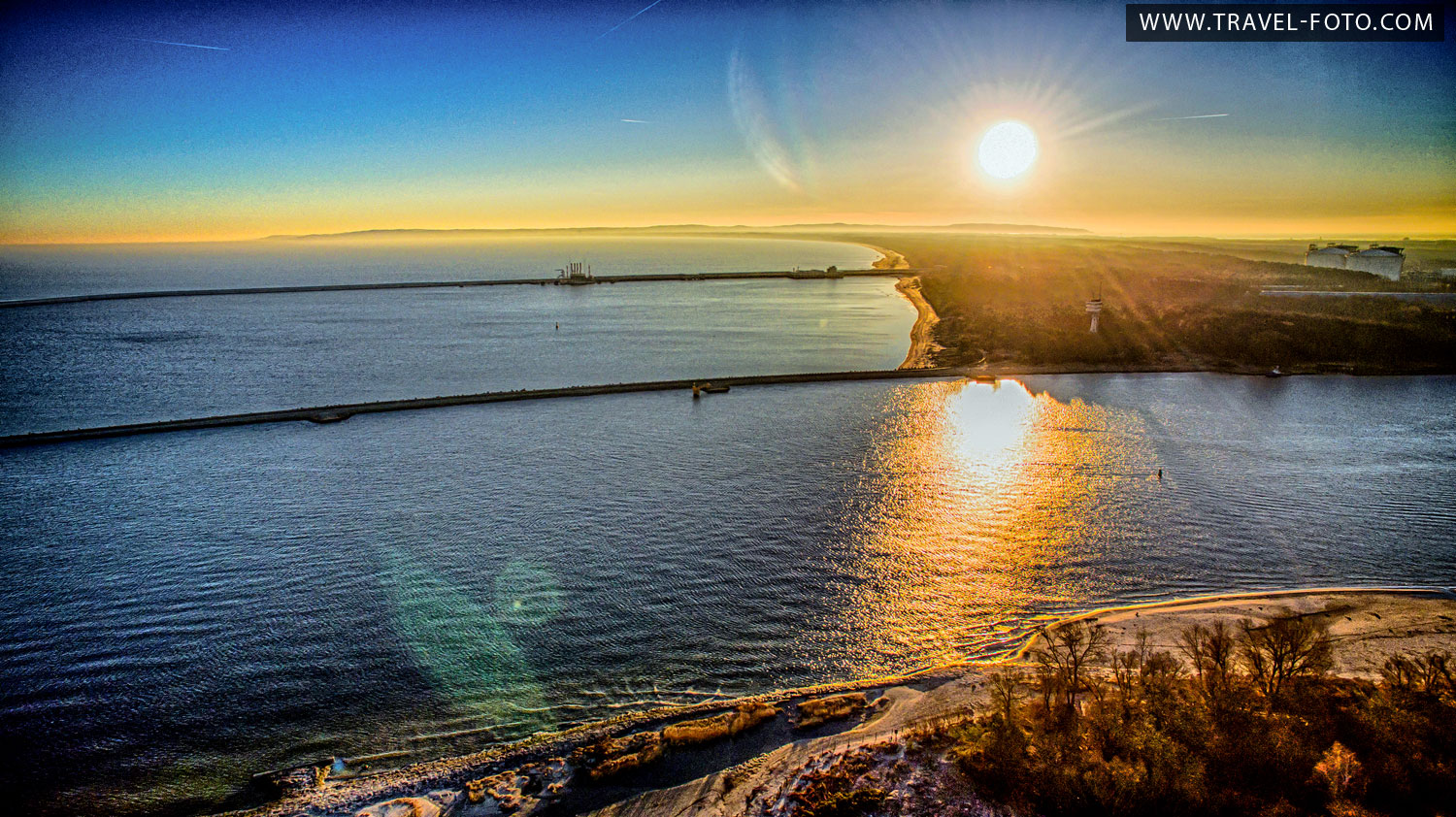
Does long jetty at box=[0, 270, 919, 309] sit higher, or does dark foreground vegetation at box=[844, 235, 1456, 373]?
long jetty at box=[0, 270, 919, 309]

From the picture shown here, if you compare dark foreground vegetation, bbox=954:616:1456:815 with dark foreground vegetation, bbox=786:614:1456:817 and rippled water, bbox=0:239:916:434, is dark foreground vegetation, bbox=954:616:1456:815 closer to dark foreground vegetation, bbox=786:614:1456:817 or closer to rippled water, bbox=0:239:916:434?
dark foreground vegetation, bbox=786:614:1456:817

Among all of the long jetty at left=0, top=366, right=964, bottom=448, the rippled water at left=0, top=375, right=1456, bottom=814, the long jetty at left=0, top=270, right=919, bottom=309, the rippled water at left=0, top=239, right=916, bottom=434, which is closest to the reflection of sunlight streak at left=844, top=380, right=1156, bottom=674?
the rippled water at left=0, top=375, right=1456, bottom=814

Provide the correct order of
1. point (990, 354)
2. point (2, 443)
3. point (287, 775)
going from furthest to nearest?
point (990, 354)
point (2, 443)
point (287, 775)

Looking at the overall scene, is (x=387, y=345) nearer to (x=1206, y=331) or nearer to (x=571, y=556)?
(x=571, y=556)

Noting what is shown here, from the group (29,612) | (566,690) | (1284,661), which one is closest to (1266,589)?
(1284,661)

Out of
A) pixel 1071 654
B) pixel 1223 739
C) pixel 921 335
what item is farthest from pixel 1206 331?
pixel 1223 739

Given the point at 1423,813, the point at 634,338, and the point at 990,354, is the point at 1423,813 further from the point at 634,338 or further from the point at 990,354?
the point at 634,338
